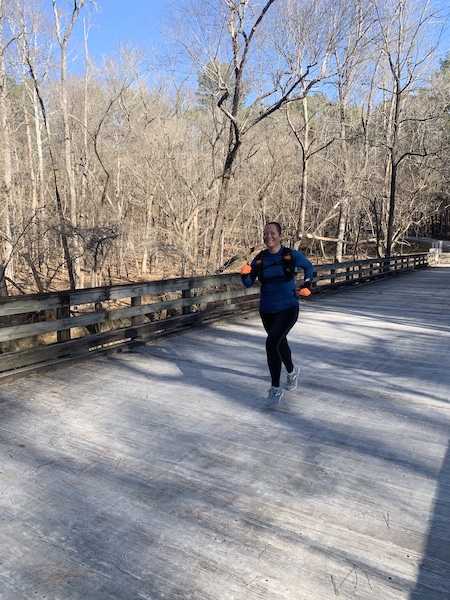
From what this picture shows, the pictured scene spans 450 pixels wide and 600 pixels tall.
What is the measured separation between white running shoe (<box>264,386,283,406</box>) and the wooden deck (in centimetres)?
11

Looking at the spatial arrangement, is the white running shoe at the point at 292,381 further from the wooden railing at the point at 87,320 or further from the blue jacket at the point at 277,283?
the wooden railing at the point at 87,320

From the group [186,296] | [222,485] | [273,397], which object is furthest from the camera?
[186,296]

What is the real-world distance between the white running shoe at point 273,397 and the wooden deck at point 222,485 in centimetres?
11

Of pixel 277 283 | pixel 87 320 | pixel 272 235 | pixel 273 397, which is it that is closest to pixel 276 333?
pixel 277 283

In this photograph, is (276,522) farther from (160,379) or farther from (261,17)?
(261,17)

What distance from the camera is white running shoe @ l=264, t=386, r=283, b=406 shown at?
443 cm

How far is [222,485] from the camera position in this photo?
298 centimetres

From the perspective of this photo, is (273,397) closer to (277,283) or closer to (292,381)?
(292,381)

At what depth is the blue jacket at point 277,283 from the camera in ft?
14.4

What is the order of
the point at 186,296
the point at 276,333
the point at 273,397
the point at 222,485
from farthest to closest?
the point at 186,296
the point at 273,397
the point at 276,333
the point at 222,485

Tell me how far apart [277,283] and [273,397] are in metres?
1.11

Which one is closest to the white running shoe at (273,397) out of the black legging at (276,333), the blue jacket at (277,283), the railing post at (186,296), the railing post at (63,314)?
the black legging at (276,333)

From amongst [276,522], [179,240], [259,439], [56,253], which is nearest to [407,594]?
[276,522]

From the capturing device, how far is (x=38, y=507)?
8.91ft
